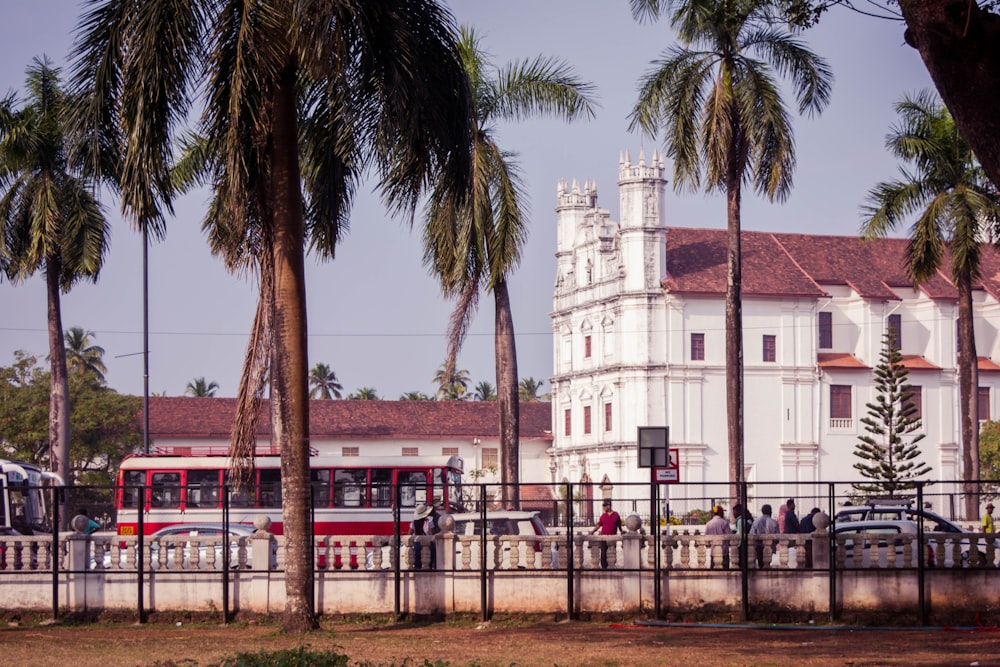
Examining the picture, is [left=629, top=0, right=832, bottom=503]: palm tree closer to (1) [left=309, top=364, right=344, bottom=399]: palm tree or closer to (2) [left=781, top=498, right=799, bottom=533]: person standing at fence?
(2) [left=781, top=498, right=799, bottom=533]: person standing at fence

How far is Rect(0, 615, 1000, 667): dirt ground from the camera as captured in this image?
16.1 m

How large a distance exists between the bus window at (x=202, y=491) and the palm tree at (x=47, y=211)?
3.16m

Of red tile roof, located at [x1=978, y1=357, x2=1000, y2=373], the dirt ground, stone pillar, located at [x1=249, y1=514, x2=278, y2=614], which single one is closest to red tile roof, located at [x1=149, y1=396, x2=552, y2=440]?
red tile roof, located at [x1=978, y1=357, x2=1000, y2=373]

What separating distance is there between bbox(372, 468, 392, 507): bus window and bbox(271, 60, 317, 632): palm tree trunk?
31.9 ft

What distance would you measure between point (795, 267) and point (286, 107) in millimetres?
68438

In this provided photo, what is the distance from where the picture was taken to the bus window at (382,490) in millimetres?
31172

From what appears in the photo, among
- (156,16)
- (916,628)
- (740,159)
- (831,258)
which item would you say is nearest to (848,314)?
(831,258)

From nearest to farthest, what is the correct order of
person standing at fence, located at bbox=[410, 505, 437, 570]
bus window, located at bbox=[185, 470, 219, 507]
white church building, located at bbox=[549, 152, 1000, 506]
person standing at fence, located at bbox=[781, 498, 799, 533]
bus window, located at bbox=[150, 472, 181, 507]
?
person standing at fence, located at bbox=[410, 505, 437, 570] → person standing at fence, located at bbox=[781, 498, 799, 533] → bus window, located at bbox=[185, 470, 219, 507] → bus window, located at bbox=[150, 472, 181, 507] → white church building, located at bbox=[549, 152, 1000, 506]

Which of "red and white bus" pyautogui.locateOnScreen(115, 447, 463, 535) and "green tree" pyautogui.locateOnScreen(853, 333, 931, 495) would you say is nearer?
"red and white bus" pyautogui.locateOnScreen(115, 447, 463, 535)

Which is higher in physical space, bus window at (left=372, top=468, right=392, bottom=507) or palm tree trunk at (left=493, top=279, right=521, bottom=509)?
palm tree trunk at (left=493, top=279, right=521, bottom=509)

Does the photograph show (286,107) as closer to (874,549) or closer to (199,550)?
(199,550)

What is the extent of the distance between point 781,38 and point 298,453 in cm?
1642

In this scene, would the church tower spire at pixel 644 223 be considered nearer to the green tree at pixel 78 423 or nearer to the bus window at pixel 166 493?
the green tree at pixel 78 423

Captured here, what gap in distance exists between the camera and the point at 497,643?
1822 cm
